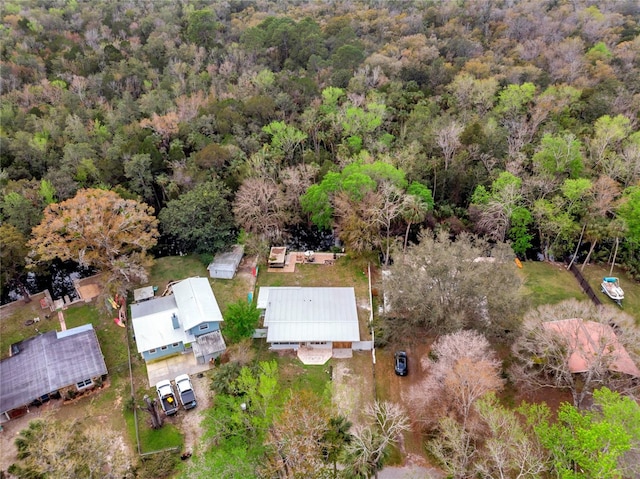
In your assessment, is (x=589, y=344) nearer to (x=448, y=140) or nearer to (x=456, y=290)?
(x=456, y=290)

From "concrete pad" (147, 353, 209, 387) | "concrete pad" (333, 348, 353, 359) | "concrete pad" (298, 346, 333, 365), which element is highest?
"concrete pad" (147, 353, 209, 387)

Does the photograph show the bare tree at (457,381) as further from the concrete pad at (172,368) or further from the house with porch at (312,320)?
the concrete pad at (172,368)

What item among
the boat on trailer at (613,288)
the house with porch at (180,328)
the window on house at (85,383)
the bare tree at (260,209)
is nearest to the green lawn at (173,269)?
the house with porch at (180,328)

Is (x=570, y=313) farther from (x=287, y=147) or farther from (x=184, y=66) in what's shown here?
(x=184, y=66)

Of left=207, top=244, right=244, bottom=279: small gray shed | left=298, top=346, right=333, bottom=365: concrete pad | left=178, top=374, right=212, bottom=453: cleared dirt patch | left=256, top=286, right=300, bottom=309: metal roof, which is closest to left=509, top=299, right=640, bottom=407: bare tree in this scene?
left=298, top=346, right=333, bottom=365: concrete pad

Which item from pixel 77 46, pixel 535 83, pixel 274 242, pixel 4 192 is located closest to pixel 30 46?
pixel 77 46

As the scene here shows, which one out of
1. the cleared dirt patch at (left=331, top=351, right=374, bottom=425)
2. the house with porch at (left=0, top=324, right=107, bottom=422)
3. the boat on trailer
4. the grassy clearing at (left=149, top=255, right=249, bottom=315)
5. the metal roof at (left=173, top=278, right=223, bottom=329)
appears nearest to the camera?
the house with porch at (left=0, top=324, right=107, bottom=422)

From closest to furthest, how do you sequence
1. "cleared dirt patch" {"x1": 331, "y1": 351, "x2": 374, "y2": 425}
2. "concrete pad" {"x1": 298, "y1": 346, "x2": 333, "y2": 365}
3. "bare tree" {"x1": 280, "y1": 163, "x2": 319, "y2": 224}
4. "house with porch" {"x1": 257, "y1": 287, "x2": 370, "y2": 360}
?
"cleared dirt patch" {"x1": 331, "y1": 351, "x2": 374, "y2": 425} < "concrete pad" {"x1": 298, "y1": 346, "x2": 333, "y2": 365} < "house with porch" {"x1": 257, "y1": 287, "x2": 370, "y2": 360} < "bare tree" {"x1": 280, "y1": 163, "x2": 319, "y2": 224}

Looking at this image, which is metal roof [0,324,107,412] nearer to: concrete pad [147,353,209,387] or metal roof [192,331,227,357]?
concrete pad [147,353,209,387]
